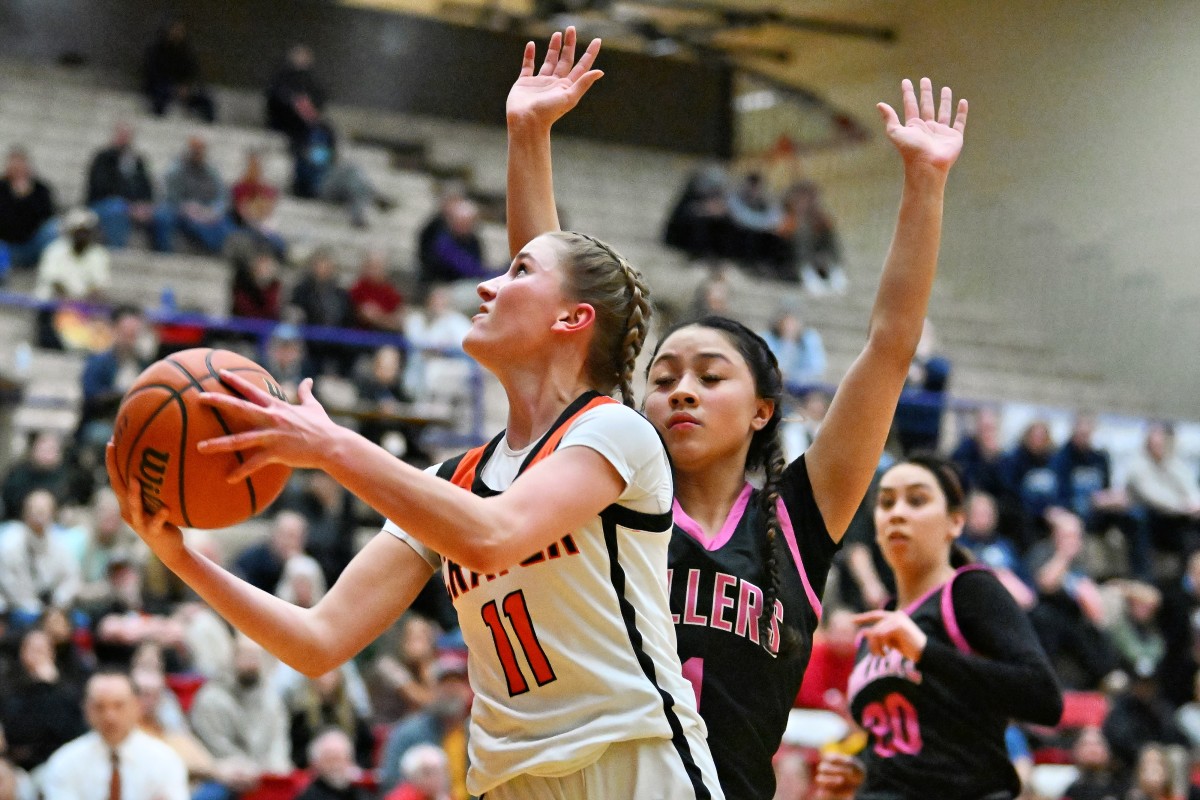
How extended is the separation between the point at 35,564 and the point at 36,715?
4.67 feet

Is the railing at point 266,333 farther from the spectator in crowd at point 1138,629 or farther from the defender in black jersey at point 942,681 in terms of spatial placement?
the defender in black jersey at point 942,681

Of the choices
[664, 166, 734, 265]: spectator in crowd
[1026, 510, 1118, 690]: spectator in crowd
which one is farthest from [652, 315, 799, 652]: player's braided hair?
[664, 166, 734, 265]: spectator in crowd

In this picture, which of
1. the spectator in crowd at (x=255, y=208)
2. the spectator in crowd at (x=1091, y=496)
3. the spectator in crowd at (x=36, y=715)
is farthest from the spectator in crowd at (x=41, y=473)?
the spectator in crowd at (x=1091, y=496)

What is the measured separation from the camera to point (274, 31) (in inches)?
749

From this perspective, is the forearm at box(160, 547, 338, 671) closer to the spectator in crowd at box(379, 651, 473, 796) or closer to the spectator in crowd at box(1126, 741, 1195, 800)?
the spectator in crowd at box(379, 651, 473, 796)

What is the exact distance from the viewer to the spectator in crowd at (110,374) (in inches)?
389

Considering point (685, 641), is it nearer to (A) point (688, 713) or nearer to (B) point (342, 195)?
(A) point (688, 713)

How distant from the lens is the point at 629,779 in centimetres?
265

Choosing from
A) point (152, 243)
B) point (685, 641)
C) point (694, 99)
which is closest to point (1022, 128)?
point (694, 99)

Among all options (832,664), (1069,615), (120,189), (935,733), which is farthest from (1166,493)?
(935,733)

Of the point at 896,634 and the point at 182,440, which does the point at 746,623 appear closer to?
the point at 896,634

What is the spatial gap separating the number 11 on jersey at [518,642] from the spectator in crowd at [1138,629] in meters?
9.27

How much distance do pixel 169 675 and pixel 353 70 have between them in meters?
12.3

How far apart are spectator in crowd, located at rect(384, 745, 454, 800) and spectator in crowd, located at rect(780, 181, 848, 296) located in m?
11.2
